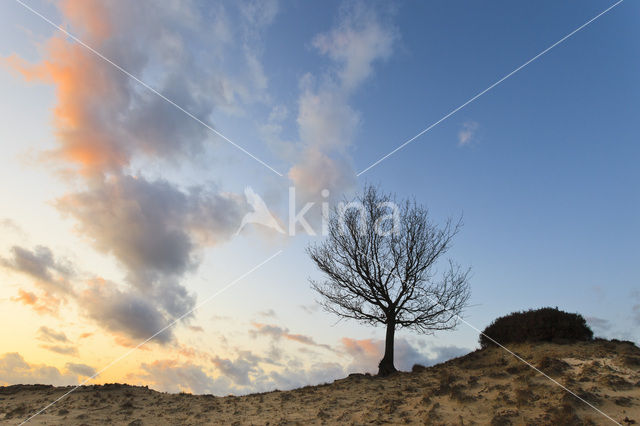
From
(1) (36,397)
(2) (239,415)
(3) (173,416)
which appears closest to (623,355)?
(2) (239,415)

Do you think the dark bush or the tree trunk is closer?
the dark bush

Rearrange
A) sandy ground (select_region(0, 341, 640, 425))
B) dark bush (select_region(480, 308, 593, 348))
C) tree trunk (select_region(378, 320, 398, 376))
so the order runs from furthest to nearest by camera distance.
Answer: tree trunk (select_region(378, 320, 398, 376)) < dark bush (select_region(480, 308, 593, 348)) < sandy ground (select_region(0, 341, 640, 425))

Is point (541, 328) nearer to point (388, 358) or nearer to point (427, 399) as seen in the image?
point (388, 358)

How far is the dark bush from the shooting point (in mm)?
16312

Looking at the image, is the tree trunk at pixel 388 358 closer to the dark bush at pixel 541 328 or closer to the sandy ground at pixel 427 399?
the sandy ground at pixel 427 399

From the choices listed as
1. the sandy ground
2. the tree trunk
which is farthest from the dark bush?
the tree trunk

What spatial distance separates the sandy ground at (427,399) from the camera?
36.0 feet

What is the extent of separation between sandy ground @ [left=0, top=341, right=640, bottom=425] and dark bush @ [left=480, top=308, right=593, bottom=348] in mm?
735

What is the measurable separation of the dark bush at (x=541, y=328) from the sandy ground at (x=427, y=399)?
735 millimetres

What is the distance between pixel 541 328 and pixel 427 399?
23.7 feet

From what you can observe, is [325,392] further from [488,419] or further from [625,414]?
[625,414]

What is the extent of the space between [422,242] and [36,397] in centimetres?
1938

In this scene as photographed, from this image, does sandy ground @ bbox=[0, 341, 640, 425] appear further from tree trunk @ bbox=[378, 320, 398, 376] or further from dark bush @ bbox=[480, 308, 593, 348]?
tree trunk @ bbox=[378, 320, 398, 376]

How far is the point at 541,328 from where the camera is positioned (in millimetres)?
16641
